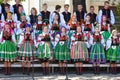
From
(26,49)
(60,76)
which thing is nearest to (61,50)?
(60,76)

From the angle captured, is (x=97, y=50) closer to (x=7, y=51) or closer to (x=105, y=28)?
(x=105, y=28)

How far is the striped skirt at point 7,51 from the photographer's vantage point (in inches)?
500

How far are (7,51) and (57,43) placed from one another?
54.4 inches

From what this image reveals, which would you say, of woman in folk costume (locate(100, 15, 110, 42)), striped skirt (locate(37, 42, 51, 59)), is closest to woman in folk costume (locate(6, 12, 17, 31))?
striped skirt (locate(37, 42, 51, 59))

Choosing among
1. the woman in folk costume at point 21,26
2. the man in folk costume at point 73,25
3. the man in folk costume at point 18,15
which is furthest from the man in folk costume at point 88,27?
the man in folk costume at point 18,15

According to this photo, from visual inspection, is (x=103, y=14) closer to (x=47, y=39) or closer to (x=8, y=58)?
(x=47, y=39)

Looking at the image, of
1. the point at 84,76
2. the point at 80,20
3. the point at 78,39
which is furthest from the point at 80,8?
the point at 84,76

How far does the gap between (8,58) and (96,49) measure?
2.41 metres

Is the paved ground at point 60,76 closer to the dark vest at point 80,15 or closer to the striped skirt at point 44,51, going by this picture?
the striped skirt at point 44,51

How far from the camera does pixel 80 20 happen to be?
13617 mm

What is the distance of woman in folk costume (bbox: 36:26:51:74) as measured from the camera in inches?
506

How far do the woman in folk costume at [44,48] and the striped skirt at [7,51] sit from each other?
70cm

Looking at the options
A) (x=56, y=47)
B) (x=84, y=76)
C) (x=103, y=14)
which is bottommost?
(x=84, y=76)

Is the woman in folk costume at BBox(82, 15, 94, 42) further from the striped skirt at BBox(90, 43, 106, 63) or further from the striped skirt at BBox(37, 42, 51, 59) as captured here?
the striped skirt at BBox(37, 42, 51, 59)
